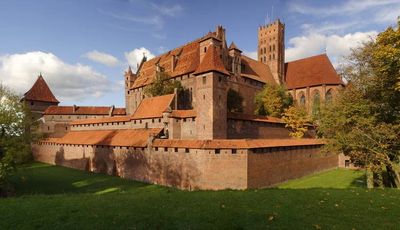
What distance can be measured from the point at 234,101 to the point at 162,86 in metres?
10.2

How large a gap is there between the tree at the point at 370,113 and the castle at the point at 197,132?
519cm

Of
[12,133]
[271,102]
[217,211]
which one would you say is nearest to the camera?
[217,211]

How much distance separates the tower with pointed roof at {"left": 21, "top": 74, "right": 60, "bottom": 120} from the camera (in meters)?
49.5

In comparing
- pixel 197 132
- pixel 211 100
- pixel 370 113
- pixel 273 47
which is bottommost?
pixel 197 132

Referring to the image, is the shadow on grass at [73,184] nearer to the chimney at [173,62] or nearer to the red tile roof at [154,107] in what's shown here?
the red tile roof at [154,107]

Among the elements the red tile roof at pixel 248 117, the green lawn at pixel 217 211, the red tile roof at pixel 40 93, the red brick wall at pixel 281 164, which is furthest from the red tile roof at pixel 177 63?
the green lawn at pixel 217 211

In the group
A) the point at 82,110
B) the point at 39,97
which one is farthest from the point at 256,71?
the point at 39,97

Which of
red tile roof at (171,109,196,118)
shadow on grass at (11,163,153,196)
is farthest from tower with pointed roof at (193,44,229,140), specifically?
shadow on grass at (11,163,153,196)

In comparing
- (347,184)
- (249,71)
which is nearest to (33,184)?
(347,184)

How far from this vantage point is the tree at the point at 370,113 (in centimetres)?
1493

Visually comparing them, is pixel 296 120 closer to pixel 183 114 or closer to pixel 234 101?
pixel 234 101

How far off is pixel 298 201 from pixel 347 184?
18019 mm

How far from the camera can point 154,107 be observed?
106 feet

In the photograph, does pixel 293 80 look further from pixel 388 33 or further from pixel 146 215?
pixel 146 215
